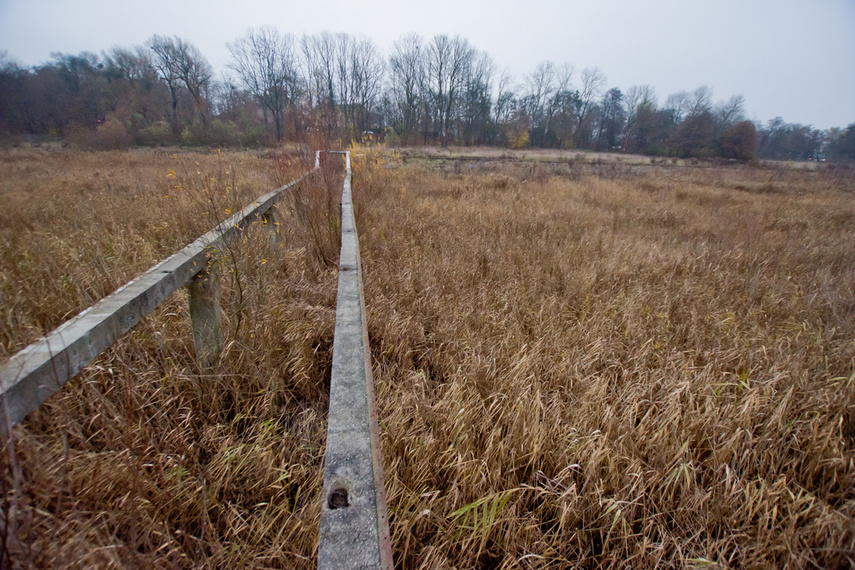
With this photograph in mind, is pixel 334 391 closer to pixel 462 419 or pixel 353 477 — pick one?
pixel 353 477

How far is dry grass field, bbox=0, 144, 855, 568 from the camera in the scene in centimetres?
122

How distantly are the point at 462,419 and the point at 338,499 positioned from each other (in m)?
1.20

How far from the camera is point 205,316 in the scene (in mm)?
1830

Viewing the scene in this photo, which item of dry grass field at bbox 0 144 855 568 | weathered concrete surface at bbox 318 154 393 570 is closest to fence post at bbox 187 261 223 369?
dry grass field at bbox 0 144 855 568

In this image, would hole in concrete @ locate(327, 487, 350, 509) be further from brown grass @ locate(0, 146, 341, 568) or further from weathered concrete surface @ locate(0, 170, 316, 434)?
weathered concrete surface @ locate(0, 170, 316, 434)

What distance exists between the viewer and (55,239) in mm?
3547

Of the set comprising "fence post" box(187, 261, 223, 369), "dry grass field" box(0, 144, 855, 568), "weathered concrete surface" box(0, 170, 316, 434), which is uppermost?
"weathered concrete surface" box(0, 170, 316, 434)

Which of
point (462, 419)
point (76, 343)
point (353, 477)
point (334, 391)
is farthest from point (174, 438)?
point (462, 419)

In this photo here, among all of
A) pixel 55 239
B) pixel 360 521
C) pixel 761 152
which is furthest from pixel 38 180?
pixel 761 152

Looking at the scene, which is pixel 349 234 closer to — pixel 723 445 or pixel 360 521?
pixel 360 521

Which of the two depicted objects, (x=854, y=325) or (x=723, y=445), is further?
(x=854, y=325)

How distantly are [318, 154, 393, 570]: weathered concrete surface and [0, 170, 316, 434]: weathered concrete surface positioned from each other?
607 mm

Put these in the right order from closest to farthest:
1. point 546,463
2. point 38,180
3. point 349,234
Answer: point 546,463
point 349,234
point 38,180

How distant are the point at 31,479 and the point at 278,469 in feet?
2.37
